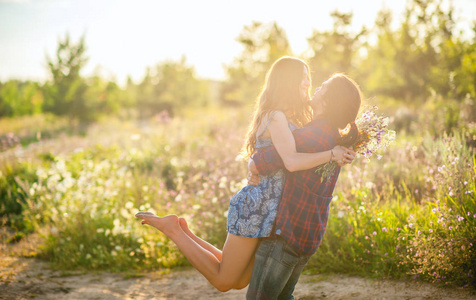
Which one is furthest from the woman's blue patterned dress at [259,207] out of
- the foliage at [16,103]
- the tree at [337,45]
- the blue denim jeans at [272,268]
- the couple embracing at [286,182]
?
the foliage at [16,103]

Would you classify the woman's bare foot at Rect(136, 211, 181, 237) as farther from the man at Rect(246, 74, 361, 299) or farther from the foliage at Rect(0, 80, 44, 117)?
the foliage at Rect(0, 80, 44, 117)

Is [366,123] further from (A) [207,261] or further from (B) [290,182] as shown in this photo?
(A) [207,261]

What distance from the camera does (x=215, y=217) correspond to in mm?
5004

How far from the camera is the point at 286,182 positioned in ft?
8.14

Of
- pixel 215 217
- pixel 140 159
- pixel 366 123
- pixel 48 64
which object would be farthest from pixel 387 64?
pixel 48 64

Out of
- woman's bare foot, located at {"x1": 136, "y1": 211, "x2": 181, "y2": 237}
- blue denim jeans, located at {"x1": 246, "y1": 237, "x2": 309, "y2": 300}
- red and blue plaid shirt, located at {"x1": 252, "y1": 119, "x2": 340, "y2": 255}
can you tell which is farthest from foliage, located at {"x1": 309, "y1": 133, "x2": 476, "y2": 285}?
woman's bare foot, located at {"x1": 136, "y1": 211, "x2": 181, "y2": 237}

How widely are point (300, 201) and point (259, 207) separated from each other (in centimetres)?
27

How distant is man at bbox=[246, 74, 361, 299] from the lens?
2.38 metres

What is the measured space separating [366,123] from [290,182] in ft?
2.22

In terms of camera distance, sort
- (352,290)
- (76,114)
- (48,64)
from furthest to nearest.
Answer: (76,114) < (48,64) < (352,290)

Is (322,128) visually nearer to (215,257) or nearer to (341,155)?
(341,155)

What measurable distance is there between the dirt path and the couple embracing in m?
1.30

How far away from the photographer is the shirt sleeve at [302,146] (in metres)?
2.38

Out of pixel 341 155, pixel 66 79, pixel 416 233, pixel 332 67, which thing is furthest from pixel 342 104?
pixel 66 79
